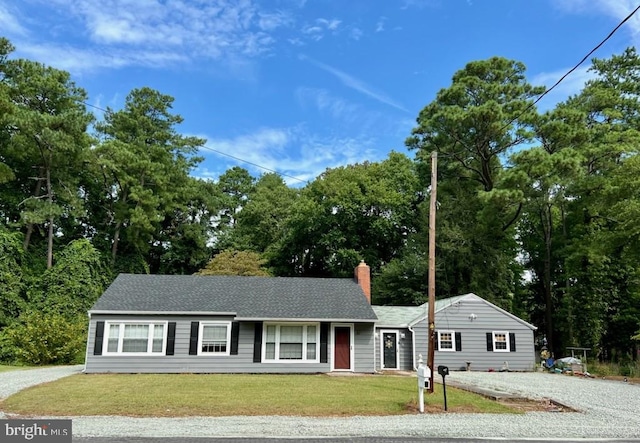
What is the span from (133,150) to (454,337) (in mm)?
26164

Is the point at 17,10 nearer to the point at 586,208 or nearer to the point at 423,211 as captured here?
the point at 423,211

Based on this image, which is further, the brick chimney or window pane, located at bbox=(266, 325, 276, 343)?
the brick chimney

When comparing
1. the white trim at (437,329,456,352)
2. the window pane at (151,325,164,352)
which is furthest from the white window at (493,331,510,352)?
the window pane at (151,325,164,352)

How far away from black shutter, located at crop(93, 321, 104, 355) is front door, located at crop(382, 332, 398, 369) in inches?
478

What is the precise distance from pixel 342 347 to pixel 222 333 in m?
5.11

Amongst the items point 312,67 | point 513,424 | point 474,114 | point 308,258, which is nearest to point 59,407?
point 513,424

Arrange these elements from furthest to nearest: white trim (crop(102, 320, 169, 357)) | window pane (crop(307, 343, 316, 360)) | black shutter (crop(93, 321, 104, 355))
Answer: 1. window pane (crop(307, 343, 316, 360))
2. white trim (crop(102, 320, 169, 357))
3. black shutter (crop(93, 321, 104, 355))

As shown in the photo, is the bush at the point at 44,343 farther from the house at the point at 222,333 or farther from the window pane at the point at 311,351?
the window pane at the point at 311,351

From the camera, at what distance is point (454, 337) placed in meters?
22.3

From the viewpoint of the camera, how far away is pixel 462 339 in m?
22.3

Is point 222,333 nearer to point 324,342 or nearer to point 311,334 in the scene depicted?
point 311,334

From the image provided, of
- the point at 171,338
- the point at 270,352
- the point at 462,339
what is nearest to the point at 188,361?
the point at 171,338

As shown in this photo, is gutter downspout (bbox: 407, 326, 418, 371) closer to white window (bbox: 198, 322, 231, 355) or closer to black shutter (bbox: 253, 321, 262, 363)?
black shutter (bbox: 253, 321, 262, 363)

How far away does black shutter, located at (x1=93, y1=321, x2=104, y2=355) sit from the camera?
18156 millimetres
